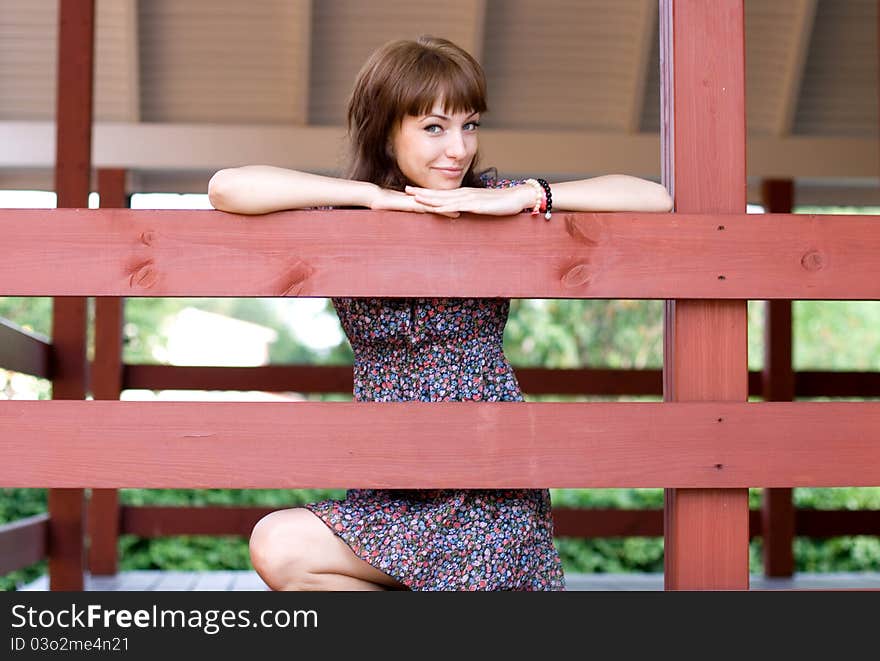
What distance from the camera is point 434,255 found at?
2.16 metres

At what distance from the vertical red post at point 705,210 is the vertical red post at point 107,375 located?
156 inches

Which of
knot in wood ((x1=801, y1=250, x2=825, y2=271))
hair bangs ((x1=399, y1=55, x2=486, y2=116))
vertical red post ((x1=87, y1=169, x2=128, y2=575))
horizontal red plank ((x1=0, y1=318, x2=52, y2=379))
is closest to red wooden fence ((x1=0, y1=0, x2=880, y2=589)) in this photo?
knot in wood ((x1=801, y1=250, x2=825, y2=271))

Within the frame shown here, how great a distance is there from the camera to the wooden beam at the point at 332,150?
18.7 feet

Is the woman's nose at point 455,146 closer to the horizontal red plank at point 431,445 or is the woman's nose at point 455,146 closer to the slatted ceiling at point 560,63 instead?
the horizontal red plank at point 431,445

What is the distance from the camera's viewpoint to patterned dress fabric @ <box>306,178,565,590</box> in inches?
86.3

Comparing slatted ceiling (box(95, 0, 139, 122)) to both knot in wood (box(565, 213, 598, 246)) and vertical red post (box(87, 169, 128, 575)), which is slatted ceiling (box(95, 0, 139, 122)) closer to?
vertical red post (box(87, 169, 128, 575))

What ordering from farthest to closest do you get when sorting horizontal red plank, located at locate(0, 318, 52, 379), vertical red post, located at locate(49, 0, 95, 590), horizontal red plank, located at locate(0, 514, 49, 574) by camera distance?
vertical red post, located at locate(49, 0, 95, 590) → horizontal red plank, located at locate(0, 514, 49, 574) → horizontal red plank, located at locate(0, 318, 52, 379)

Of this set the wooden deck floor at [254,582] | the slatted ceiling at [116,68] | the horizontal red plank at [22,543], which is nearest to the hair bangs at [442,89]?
the horizontal red plank at [22,543]

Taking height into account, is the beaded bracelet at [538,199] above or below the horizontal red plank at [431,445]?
above

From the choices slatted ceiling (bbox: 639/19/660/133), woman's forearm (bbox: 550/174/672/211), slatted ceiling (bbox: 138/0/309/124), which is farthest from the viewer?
slatted ceiling (bbox: 639/19/660/133)

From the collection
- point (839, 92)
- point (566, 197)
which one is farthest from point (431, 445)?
point (839, 92)
